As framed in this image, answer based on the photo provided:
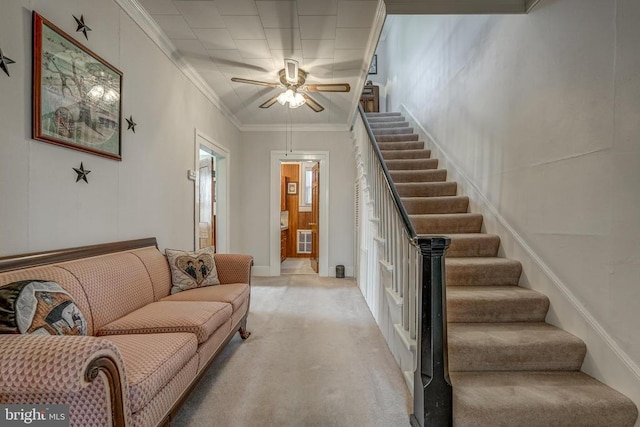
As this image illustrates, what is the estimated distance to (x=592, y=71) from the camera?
5.90ft

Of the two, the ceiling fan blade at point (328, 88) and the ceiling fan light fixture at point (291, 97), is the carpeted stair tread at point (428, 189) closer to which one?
the ceiling fan blade at point (328, 88)

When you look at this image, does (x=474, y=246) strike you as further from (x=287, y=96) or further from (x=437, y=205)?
(x=287, y=96)

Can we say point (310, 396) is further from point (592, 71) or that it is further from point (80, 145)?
point (592, 71)

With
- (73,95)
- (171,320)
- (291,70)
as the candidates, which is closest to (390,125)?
(291,70)

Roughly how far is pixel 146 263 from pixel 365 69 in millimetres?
2803

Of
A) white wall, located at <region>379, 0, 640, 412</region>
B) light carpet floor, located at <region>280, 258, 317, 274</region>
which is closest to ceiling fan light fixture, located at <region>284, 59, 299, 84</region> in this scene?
white wall, located at <region>379, 0, 640, 412</region>

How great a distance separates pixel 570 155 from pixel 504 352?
4.24ft

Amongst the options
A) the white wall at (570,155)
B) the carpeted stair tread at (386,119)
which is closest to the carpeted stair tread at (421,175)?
the white wall at (570,155)

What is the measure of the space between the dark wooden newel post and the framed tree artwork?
2013 mm

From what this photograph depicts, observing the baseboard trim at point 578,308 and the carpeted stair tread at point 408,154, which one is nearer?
the baseboard trim at point 578,308

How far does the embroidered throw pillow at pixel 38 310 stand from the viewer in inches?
44.8

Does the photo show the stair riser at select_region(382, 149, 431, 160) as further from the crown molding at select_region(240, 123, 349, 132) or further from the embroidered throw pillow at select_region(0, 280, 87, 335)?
the embroidered throw pillow at select_region(0, 280, 87, 335)

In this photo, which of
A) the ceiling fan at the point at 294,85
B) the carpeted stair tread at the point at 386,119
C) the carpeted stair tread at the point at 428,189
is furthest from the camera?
the carpeted stair tread at the point at 386,119

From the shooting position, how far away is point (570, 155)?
6.45 feet
